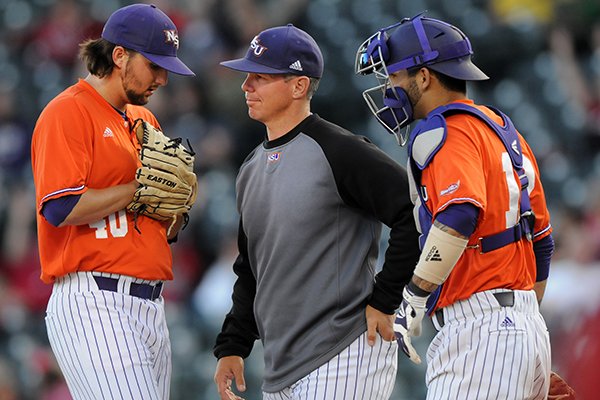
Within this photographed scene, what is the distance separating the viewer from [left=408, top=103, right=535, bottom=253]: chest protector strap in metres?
3.46

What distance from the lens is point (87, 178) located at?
398cm

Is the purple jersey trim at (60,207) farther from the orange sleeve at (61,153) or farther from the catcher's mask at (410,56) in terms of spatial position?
the catcher's mask at (410,56)

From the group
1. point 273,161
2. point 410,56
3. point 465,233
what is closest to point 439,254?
point 465,233

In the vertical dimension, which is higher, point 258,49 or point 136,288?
point 258,49

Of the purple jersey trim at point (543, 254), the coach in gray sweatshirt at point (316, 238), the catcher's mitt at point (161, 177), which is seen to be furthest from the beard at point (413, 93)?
the catcher's mitt at point (161, 177)

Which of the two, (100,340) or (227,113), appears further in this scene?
(227,113)

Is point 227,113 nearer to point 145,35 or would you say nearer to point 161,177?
point 145,35

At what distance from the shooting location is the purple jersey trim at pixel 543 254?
3.85 meters

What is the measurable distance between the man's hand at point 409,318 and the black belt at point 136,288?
43.1 inches

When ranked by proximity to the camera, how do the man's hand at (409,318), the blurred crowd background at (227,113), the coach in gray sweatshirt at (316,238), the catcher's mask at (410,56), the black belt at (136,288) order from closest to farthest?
the man's hand at (409,318) → the catcher's mask at (410,56) → the coach in gray sweatshirt at (316,238) → the black belt at (136,288) → the blurred crowd background at (227,113)

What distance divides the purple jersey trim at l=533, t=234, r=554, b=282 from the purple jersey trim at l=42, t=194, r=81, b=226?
1.68 metres

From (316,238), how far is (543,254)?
83 cm

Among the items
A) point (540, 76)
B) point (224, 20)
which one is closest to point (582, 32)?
point (540, 76)

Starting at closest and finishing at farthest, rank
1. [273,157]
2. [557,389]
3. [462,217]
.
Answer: [462,217]
[557,389]
[273,157]
